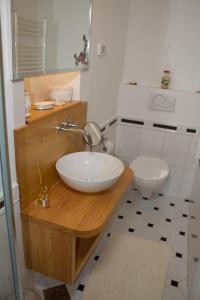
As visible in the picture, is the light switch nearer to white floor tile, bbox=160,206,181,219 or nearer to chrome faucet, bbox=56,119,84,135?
chrome faucet, bbox=56,119,84,135

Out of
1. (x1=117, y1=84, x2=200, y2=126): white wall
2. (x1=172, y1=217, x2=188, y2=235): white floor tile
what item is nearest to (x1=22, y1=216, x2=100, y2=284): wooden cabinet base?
(x1=172, y1=217, x2=188, y2=235): white floor tile

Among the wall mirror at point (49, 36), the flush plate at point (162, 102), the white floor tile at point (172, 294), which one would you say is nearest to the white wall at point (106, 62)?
the wall mirror at point (49, 36)

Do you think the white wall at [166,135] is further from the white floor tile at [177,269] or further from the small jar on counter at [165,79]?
the white floor tile at [177,269]

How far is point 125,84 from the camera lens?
8.61 feet

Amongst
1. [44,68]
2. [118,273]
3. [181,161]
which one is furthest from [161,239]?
[44,68]

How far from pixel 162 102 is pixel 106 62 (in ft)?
2.44

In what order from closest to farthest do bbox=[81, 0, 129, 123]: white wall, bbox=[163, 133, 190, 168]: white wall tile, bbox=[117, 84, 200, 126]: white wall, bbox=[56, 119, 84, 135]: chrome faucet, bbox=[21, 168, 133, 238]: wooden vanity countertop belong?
1. bbox=[21, 168, 133, 238]: wooden vanity countertop
2. bbox=[56, 119, 84, 135]: chrome faucet
3. bbox=[81, 0, 129, 123]: white wall
4. bbox=[117, 84, 200, 126]: white wall
5. bbox=[163, 133, 190, 168]: white wall tile

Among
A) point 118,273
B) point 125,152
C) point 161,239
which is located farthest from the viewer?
point 125,152

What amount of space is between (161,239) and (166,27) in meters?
1.95

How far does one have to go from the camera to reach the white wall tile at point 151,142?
2.68 metres

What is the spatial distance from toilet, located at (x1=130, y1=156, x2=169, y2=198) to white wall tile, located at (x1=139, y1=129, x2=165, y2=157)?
130mm

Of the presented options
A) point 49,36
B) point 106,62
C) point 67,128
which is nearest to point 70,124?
point 67,128

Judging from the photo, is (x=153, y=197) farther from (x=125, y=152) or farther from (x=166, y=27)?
(x=166, y=27)

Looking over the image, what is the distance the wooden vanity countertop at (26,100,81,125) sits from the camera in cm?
131
